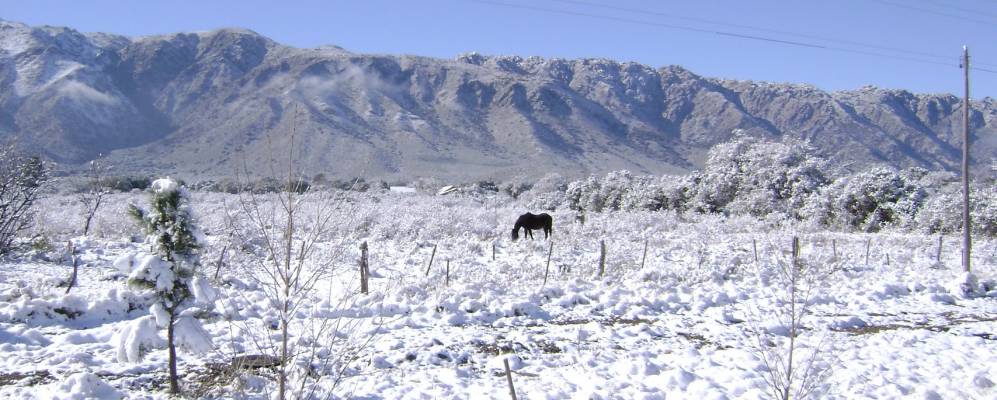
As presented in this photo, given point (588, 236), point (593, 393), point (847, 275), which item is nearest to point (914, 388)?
point (593, 393)

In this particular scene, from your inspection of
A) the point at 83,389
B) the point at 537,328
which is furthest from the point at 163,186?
the point at 537,328

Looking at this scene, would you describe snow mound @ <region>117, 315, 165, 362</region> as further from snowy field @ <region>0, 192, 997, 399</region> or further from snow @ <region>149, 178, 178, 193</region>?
snow @ <region>149, 178, 178, 193</region>

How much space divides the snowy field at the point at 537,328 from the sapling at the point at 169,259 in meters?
0.29

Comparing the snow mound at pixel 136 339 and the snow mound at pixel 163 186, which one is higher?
the snow mound at pixel 163 186

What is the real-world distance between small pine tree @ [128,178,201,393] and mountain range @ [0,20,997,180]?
72160 millimetres

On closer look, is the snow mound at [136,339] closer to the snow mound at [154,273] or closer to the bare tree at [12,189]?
the snow mound at [154,273]

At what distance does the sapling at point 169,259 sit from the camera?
21.0ft

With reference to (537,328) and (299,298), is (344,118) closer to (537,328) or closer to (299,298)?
(537,328)

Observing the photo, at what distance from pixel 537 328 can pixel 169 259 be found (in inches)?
238

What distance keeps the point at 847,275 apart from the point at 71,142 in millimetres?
114087

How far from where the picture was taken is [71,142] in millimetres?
96375

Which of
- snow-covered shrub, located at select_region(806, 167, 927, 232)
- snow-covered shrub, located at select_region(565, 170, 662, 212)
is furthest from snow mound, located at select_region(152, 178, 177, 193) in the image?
snow-covered shrub, located at select_region(565, 170, 662, 212)

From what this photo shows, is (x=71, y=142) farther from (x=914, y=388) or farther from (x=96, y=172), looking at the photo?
(x=914, y=388)

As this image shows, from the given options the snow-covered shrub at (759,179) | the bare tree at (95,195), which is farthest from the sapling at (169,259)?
the snow-covered shrub at (759,179)
